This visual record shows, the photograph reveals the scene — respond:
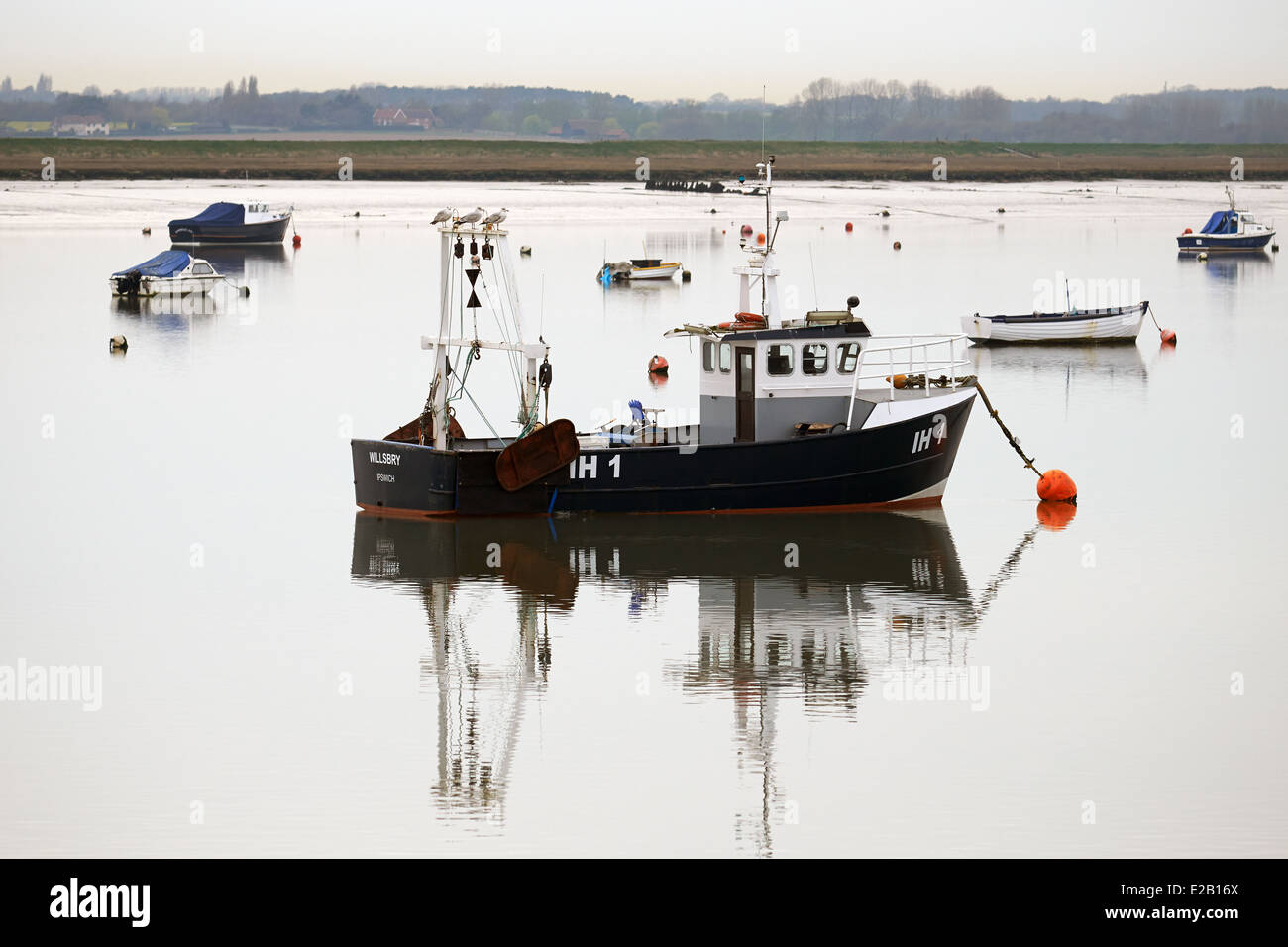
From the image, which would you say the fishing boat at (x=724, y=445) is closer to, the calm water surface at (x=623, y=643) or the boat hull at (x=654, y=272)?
the calm water surface at (x=623, y=643)

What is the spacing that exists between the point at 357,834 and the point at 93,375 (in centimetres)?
3667

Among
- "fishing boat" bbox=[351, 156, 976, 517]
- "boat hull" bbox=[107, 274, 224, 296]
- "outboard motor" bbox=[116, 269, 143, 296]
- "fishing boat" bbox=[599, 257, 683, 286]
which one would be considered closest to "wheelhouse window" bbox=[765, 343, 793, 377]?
"fishing boat" bbox=[351, 156, 976, 517]

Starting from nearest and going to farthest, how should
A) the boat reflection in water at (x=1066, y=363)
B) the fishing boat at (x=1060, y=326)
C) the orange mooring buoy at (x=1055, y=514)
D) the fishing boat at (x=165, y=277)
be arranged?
the orange mooring buoy at (x=1055, y=514) → the boat reflection in water at (x=1066, y=363) → the fishing boat at (x=1060, y=326) → the fishing boat at (x=165, y=277)

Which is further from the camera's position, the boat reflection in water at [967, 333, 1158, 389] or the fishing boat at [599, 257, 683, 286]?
the fishing boat at [599, 257, 683, 286]

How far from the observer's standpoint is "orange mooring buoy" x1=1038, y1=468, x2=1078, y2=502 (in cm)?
3297

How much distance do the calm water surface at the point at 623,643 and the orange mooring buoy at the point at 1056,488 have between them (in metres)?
0.47

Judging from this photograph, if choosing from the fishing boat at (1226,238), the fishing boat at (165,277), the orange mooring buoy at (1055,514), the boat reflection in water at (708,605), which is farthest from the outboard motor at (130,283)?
the fishing boat at (1226,238)

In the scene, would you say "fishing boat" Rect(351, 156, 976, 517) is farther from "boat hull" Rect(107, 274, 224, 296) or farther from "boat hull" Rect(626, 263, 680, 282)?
"boat hull" Rect(626, 263, 680, 282)

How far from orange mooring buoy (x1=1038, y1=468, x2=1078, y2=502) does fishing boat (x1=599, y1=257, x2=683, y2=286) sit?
47107mm

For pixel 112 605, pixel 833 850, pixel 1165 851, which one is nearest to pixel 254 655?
pixel 112 605

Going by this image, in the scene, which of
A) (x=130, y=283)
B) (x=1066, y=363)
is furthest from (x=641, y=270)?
(x=1066, y=363)

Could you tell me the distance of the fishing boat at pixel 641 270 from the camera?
3115 inches

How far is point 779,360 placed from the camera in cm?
2977

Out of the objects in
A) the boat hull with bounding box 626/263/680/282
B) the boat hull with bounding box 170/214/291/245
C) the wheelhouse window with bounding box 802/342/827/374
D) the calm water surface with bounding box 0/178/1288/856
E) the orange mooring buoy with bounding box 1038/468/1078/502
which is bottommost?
the calm water surface with bounding box 0/178/1288/856
